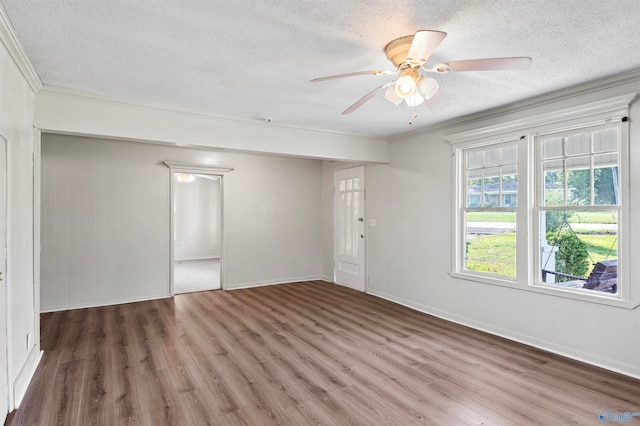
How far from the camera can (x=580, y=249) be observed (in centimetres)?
346

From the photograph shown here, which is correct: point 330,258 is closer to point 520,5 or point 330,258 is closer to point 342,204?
point 342,204

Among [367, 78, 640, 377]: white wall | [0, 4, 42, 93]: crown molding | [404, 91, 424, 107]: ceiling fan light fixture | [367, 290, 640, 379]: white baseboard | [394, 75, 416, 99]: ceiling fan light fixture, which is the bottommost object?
[367, 290, 640, 379]: white baseboard

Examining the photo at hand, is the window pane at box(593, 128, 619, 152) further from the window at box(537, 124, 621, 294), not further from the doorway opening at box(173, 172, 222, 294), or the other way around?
the doorway opening at box(173, 172, 222, 294)

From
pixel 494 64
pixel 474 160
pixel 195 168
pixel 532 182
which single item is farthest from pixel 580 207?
pixel 195 168

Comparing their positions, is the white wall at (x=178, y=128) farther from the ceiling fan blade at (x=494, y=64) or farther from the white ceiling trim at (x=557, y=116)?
the ceiling fan blade at (x=494, y=64)

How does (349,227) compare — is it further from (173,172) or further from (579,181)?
(579,181)

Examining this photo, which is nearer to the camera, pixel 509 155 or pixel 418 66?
pixel 418 66

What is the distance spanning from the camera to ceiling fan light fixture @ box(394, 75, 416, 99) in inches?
93.0

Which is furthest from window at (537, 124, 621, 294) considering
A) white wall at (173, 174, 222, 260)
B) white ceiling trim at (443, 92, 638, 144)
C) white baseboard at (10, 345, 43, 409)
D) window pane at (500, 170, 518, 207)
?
white wall at (173, 174, 222, 260)

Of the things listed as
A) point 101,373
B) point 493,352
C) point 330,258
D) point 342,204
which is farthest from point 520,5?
point 330,258

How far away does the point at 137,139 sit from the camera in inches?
152

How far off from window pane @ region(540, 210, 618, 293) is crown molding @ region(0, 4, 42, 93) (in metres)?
4.59

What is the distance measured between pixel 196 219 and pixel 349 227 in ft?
17.4

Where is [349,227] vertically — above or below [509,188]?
below
